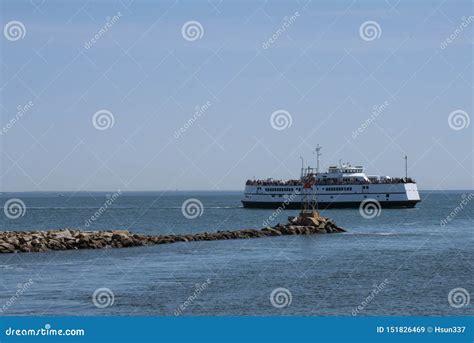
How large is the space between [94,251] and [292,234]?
20.5 m

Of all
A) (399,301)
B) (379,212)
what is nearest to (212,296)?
(399,301)

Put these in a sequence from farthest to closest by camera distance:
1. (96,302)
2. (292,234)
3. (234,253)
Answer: (292,234), (234,253), (96,302)

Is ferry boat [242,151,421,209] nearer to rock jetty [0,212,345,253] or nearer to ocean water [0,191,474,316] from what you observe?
rock jetty [0,212,345,253]

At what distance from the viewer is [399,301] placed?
102ft

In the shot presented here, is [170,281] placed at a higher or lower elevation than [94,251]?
higher

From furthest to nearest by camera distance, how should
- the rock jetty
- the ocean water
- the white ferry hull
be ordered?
the white ferry hull
the rock jetty
the ocean water

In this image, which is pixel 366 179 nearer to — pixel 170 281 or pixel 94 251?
pixel 94 251

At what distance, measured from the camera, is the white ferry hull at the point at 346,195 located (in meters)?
116

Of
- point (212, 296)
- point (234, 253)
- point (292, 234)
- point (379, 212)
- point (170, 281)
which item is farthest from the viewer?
point (379, 212)

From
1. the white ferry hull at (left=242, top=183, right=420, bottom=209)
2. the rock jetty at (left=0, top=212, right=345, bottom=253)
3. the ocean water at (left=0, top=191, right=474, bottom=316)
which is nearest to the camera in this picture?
the ocean water at (left=0, top=191, right=474, bottom=316)

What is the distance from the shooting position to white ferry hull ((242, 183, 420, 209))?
11588cm

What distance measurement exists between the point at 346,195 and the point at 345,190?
699 mm

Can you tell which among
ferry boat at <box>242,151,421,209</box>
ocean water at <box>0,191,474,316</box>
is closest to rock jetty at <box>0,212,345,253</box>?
ocean water at <box>0,191,474,316</box>

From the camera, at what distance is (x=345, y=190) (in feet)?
387
